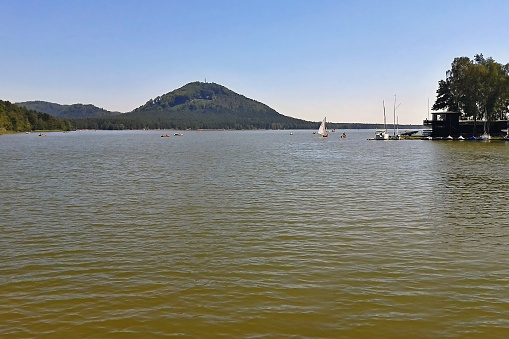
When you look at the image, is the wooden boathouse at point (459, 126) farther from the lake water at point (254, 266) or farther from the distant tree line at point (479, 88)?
the lake water at point (254, 266)

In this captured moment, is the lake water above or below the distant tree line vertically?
below

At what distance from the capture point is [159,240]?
58.5ft

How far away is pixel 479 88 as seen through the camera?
124m

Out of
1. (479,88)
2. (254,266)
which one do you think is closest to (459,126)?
(479,88)

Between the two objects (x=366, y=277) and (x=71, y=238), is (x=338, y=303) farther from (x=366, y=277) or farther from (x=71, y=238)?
(x=71, y=238)

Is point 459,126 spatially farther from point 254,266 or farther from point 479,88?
point 254,266

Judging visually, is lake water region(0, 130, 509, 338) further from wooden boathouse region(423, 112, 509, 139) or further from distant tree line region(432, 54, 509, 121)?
wooden boathouse region(423, 112, 509, 139)

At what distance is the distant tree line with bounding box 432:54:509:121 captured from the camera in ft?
405

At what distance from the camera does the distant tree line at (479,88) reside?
123500 mm

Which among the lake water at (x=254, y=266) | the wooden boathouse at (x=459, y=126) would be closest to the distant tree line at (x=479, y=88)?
the wooden boathouse at (x=459, y=126)

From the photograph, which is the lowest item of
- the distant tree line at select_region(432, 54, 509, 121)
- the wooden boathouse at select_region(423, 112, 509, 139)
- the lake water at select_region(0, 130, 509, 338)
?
the lake water at select_region(0, 130, 509, 338)

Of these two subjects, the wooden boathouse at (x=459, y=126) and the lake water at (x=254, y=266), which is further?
the wooden boathouse at (x=459, y=126)

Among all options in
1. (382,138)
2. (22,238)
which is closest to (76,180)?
(22,238)

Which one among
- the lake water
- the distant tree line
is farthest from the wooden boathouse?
the lake water
